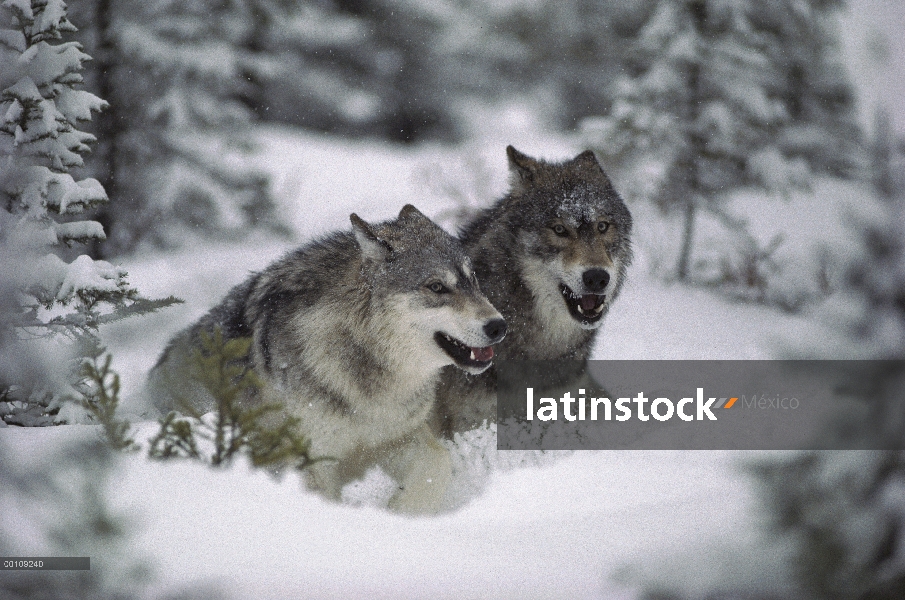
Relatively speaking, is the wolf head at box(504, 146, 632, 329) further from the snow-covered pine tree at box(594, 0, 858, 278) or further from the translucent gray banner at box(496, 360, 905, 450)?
the snow-covered pine tree at box(594, 0, 858, 278)

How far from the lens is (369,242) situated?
343 cm

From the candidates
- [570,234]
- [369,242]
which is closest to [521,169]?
[570,234]

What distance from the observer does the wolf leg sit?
3590 millimetres

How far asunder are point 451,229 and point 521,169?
1.63 metres

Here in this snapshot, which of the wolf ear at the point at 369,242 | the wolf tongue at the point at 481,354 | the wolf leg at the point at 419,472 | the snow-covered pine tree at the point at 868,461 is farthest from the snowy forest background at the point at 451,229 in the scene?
the wolf ear at the point at 369,242

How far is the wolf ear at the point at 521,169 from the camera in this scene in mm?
4109

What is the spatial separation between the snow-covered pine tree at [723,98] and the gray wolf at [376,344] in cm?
426

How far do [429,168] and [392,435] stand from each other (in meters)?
5.44

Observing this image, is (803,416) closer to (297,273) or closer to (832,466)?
(832,466)

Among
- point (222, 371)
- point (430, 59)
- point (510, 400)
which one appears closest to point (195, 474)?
point (222, 371)

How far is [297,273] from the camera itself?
3.78 m

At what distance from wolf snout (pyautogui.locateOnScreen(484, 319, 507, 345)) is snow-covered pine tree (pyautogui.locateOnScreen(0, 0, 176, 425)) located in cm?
188

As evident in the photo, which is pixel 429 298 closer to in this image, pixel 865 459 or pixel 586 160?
pixel 586 160

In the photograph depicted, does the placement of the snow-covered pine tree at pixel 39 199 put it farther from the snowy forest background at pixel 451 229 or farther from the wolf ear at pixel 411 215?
the wolf ear at pixel 411 215
